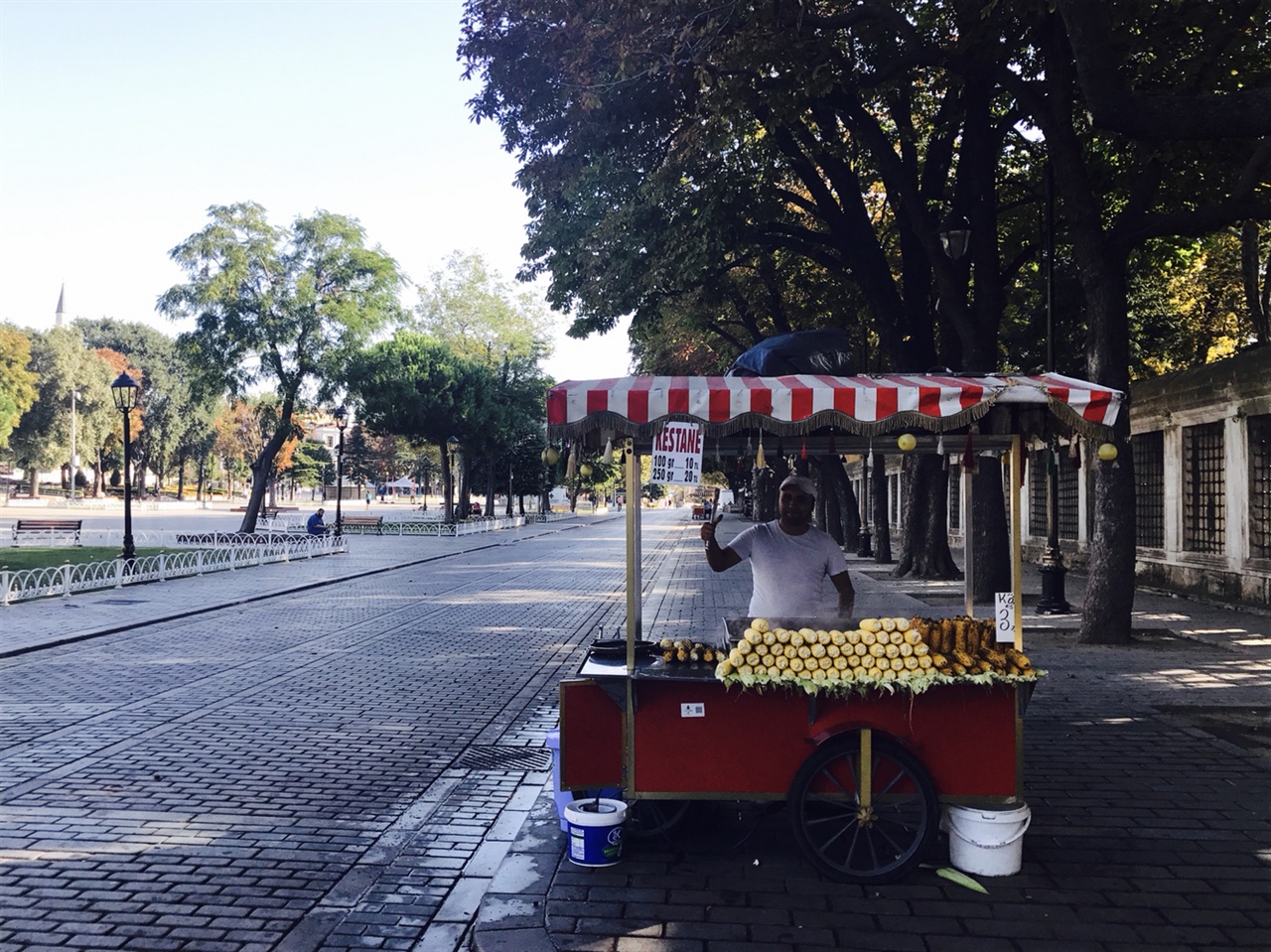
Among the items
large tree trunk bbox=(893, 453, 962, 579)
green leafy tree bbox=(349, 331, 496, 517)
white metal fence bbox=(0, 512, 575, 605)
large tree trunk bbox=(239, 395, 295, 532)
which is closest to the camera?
white metal fence bbox=(0, 512, 575, 605)

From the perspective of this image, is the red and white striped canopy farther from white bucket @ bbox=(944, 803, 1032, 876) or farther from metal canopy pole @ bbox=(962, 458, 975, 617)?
white bucket @ bbox=(944, 803, 1032, 876)

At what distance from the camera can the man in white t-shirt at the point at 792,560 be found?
622cm

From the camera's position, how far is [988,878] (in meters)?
4.96

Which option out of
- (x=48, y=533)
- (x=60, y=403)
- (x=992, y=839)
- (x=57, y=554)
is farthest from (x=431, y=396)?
(x=992, y=839)

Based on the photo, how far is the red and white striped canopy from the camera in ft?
17.5

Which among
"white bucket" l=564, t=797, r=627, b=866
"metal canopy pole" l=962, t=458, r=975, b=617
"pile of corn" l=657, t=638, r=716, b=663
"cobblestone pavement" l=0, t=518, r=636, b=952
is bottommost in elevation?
"cobblestone pavement" l=0, t=518, r=636, b=952

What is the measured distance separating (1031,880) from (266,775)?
493 centimetres

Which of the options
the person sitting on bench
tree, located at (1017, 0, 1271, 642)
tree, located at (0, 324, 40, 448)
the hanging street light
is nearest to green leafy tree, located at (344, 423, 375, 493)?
tree, located at (0, 324, 40, 448)

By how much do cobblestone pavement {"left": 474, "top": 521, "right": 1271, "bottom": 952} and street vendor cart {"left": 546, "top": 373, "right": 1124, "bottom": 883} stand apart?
215 millimetres

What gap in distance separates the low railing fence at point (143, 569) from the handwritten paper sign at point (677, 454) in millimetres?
16221

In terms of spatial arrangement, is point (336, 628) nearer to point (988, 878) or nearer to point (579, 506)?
point (988, 878)

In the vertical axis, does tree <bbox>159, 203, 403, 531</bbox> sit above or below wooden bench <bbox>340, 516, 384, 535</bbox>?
above

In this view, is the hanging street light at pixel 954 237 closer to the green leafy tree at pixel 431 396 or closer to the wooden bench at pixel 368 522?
the green leafy tree at pixel 431 396

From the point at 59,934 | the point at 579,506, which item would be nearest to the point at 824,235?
the point at 59,934
